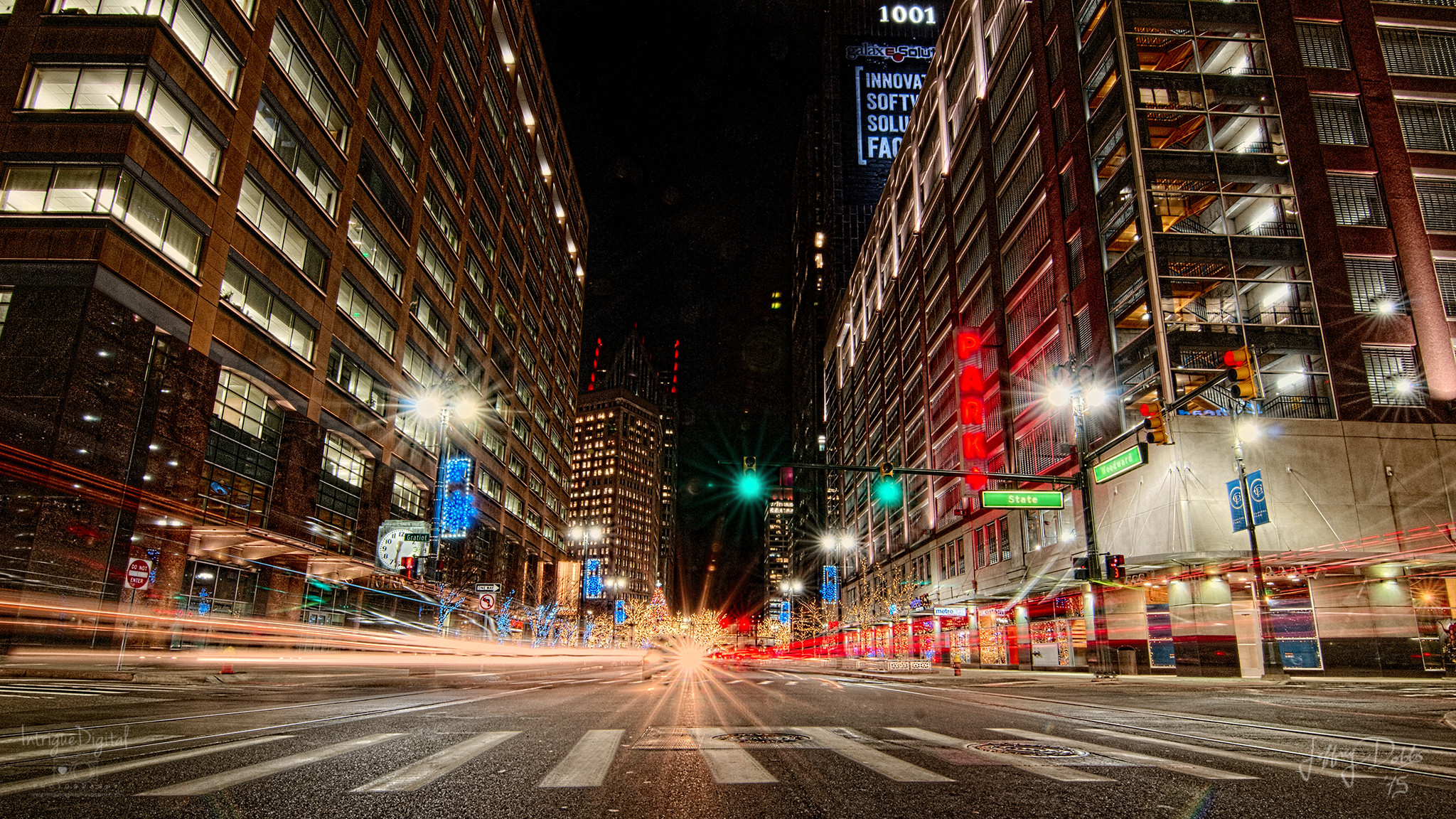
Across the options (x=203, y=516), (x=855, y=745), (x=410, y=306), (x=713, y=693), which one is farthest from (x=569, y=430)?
(x=855, y=745)

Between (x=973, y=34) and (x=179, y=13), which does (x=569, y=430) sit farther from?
(x=179, y=13)

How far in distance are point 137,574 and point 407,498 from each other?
86.3 feet

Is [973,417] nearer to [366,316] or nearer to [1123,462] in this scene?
[1123,462]

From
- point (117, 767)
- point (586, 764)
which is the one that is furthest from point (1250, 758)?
point (117, 767)

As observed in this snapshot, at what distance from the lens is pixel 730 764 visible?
19.3 ft

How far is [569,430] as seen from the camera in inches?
3664

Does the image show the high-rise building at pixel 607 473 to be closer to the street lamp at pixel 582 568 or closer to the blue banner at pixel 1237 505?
the street lamp at pixel 582 568

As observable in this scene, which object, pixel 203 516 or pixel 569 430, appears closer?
pixel 203 516

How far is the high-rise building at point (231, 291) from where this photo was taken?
2148 cm

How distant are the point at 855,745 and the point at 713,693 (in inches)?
440

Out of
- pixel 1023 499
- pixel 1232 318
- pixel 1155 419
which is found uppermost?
pixel 1232 318

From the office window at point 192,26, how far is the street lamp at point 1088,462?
30388mm

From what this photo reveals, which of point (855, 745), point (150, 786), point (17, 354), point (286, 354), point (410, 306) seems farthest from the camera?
point (410, 306)
